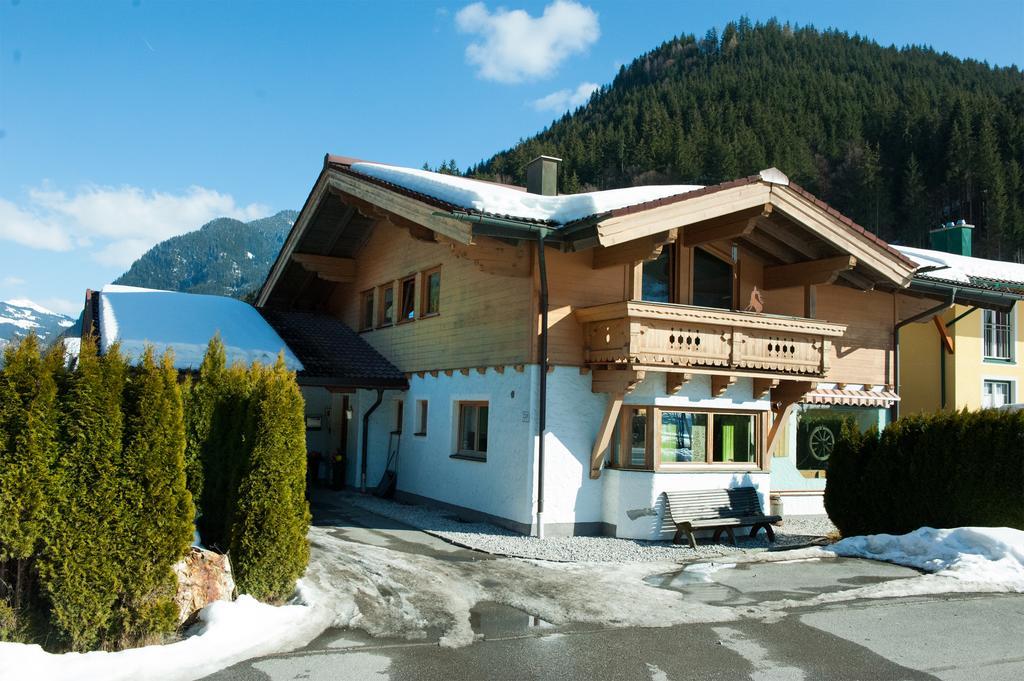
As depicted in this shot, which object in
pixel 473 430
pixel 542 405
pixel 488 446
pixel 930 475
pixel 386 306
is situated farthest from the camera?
pixel 386 306

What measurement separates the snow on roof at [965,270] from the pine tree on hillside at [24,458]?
15654 mm

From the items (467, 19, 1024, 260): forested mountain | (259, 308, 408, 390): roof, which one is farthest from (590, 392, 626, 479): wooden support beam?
(467, 19, 1024, 260): forested mountain

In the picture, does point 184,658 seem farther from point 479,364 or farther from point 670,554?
point 479,364

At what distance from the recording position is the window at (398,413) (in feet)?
60.3

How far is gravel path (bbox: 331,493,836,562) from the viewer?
38.9 ft

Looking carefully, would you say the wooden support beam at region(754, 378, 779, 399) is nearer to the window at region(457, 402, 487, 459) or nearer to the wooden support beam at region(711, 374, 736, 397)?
the wooden support beam at region(711, 374, 736, 397)

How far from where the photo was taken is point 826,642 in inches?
295

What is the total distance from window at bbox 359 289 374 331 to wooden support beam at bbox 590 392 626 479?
860 centimetres

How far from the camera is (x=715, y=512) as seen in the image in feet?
44.7

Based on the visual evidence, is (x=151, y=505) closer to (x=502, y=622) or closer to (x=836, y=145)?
(x=502, y=622)

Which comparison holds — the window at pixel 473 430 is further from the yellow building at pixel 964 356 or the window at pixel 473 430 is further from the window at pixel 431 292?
the yellow building at pixel 964 356

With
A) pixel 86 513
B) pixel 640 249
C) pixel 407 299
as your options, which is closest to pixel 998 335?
pixel 640 249

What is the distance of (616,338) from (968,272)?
11.9m

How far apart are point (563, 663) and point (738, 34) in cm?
13130
